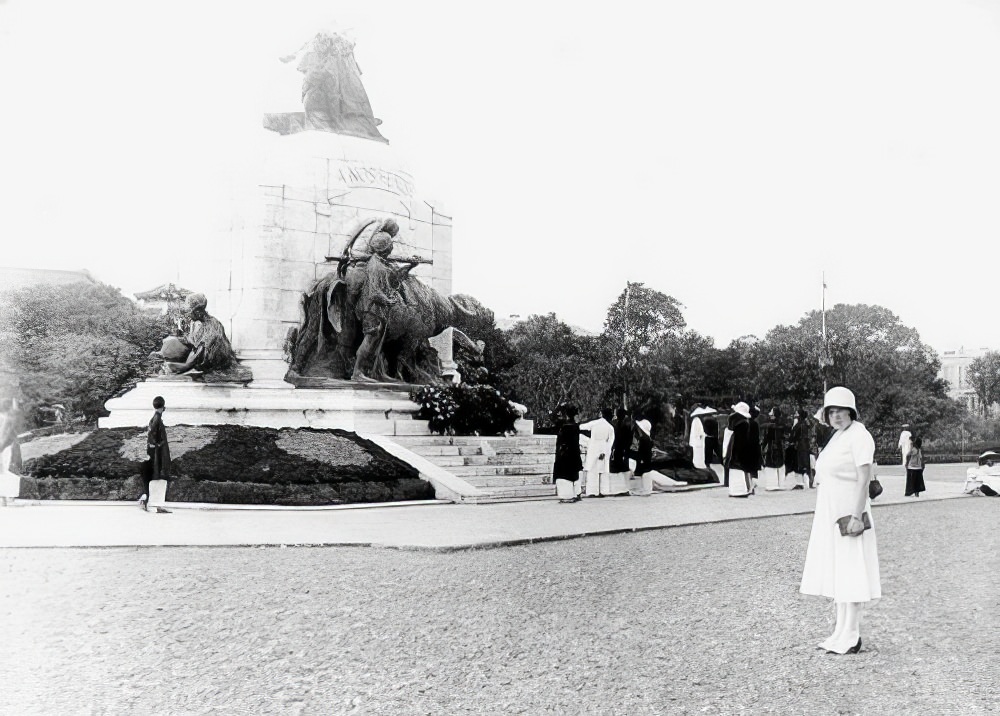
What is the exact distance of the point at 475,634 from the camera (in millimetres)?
5621

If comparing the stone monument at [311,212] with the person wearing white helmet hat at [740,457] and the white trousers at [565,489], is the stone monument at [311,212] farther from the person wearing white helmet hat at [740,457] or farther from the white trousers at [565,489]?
the person wearing white helmet hat at [740,457]

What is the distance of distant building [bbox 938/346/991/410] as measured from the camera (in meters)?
7.14

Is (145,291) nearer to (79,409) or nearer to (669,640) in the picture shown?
(79,409)

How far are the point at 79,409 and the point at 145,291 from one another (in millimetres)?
3496

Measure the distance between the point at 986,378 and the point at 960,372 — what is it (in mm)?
173

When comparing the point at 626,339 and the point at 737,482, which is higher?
the point at 626,339

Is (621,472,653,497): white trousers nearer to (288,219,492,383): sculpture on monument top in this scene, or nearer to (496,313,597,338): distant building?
(288,219,492,383): sculpture on monument top

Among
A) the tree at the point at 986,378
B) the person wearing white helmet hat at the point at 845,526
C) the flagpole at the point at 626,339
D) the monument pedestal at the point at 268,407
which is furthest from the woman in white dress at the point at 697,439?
the person wearing white helmet hat at the point at 845,526

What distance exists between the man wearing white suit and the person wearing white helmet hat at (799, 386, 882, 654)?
9.41 m

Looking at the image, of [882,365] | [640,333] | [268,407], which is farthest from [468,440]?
[882,365]

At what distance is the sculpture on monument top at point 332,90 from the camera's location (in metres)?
19.1

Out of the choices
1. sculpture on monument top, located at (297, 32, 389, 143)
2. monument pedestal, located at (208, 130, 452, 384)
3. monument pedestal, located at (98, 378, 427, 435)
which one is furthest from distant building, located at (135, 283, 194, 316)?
sculpture on monument top, located at (297, 32, 389, 143)

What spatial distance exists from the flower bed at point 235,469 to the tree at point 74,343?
87cm

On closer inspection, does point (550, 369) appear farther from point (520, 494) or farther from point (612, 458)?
point (520, 494)
